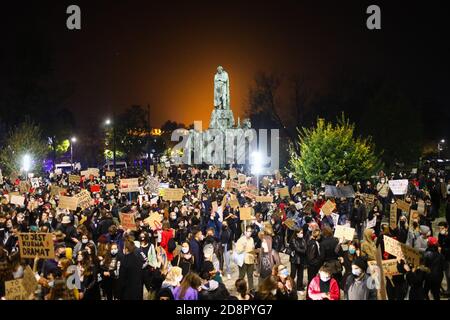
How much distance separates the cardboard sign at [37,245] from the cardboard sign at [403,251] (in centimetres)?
626

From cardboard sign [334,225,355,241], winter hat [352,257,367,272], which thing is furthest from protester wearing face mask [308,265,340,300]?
cardboard sign [334,225,355,241]

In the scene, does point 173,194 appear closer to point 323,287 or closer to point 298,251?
point 298,251

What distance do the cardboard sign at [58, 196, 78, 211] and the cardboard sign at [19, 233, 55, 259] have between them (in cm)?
547

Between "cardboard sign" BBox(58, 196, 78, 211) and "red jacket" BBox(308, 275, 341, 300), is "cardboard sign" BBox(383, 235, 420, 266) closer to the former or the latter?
"red jacket" BBox(308, 275, 341, 300)

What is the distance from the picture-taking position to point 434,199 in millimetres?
19125

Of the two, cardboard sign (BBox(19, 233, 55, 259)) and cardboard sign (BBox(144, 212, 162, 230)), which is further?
cardboard sign (BBox(144, 212, 162, 230))

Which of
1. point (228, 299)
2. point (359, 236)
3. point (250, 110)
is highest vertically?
point (250, 110)

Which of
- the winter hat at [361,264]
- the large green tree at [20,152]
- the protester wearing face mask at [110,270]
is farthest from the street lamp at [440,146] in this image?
the protester wearing face mask at [110,270]

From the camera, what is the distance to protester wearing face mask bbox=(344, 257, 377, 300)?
7.12 metres

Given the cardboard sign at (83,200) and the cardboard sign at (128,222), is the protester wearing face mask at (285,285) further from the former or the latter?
the cardboard sign at (83,200)

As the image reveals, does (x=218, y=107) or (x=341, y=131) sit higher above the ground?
(x=218, y=107)

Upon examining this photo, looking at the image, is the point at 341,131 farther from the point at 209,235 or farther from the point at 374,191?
the point at 209,235
